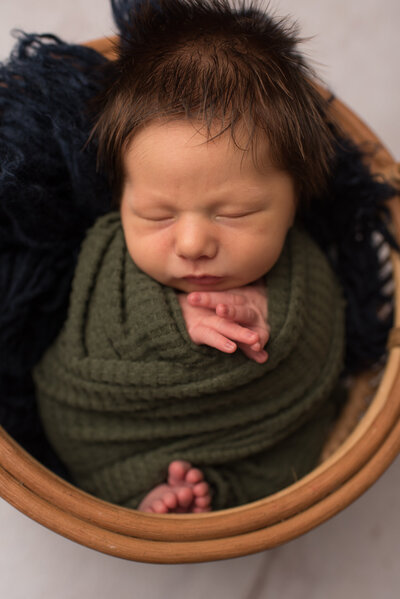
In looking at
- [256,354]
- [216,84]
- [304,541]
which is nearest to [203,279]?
[256,354]

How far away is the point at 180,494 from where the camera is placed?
82cm

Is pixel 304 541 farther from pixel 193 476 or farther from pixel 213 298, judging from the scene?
pixel 213 298

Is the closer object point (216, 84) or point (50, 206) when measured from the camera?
point (216, 84)

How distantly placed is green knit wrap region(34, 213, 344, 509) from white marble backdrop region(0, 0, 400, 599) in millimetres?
128

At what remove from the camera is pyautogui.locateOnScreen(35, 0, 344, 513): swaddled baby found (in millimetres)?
721

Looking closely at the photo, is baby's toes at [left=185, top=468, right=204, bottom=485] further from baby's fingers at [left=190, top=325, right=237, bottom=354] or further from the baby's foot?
baby's fingers at [left=190, top=325, right=237, bottom=354]

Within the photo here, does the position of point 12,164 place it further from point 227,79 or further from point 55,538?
point 55,538

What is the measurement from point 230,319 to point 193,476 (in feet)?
0.80

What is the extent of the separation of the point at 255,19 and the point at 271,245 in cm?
31

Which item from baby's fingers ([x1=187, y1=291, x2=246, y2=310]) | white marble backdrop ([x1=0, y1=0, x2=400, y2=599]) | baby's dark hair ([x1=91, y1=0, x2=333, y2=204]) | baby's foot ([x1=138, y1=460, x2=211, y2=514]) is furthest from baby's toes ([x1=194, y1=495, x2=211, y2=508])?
baby's dark hair ([x1=91, y1=0, x2=333, y2=204])

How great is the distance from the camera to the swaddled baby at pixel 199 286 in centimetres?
72

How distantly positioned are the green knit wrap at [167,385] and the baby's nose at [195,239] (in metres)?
0.10

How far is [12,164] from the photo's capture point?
2.71 feet

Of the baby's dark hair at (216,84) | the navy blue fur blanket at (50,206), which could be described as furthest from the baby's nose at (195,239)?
the navy blue fur blanket at (50,206)
